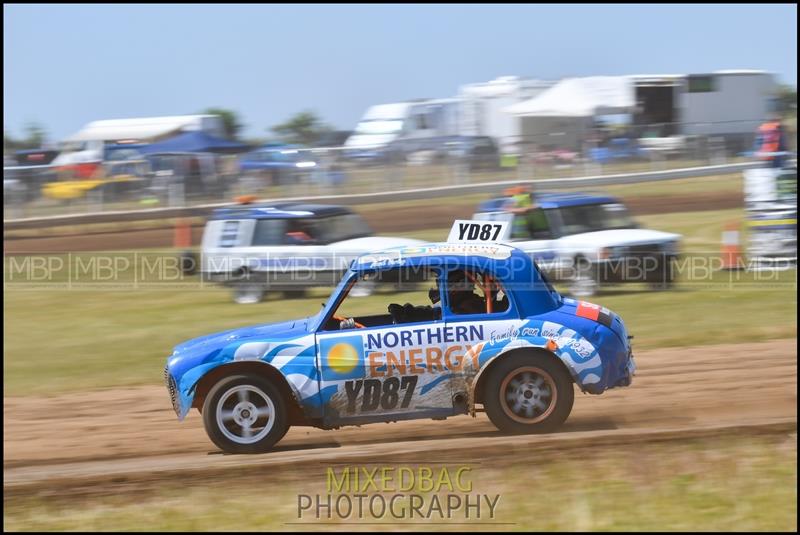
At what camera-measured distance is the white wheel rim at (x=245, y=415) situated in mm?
7500

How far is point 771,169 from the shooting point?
56.2 ft

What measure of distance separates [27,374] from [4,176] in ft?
45.9

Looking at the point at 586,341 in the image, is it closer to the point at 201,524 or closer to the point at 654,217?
the point at 201,524

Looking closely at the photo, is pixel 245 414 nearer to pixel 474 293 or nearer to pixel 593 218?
pixel 474 293

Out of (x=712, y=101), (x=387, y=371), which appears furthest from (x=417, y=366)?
(x=712, y=101)

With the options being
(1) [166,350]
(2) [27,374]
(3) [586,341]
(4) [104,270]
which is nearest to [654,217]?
(4) [104,270]

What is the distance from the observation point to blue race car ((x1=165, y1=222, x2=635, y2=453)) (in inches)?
294

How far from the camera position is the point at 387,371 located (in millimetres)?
7484

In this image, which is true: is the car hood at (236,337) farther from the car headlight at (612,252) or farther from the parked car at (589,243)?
the car headlight at (612,252)

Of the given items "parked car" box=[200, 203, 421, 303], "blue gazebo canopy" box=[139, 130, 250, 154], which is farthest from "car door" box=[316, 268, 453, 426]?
"blue gazebo canopy" box=[139, 130, 250, 154]

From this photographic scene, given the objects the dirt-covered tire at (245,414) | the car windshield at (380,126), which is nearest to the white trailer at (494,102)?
the car windshield at (380,126)

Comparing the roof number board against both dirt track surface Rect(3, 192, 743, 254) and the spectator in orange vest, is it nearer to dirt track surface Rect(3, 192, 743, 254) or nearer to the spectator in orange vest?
the spectator in orange vest

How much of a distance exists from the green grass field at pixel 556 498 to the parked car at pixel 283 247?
9178 mm

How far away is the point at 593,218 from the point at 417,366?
922 cm
